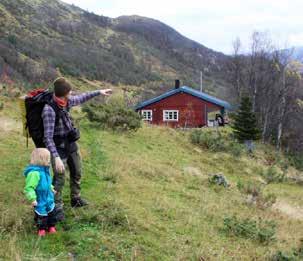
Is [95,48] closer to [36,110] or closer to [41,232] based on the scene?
[36,110]

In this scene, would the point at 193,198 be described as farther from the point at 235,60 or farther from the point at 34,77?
the point at 235,60

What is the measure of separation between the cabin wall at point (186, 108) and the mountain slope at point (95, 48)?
11.0 m

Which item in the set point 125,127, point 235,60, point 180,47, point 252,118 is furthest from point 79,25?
point 125,127

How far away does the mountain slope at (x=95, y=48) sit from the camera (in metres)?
61.7

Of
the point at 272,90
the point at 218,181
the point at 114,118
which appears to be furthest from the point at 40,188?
the point at 272,90

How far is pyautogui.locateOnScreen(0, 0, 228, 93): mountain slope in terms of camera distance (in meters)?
61.7

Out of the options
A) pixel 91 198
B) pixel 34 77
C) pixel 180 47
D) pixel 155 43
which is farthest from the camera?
pixel 180 47

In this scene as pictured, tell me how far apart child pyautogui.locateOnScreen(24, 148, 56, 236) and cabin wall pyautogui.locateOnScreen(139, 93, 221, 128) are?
35.0 metres

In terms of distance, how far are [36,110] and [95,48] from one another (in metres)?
90.0

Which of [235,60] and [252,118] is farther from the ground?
[235,60]

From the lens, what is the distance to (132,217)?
246 inches

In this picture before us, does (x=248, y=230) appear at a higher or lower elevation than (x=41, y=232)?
lower

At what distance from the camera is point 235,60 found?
47.9 m

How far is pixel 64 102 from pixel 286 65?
1701 inches
